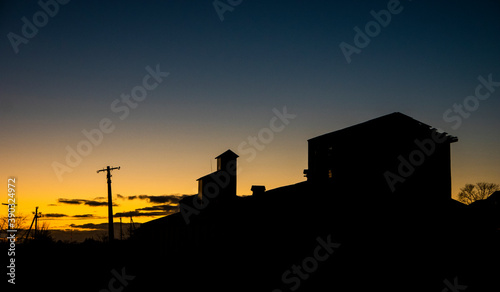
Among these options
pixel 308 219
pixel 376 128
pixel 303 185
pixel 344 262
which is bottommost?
pixel 344 262

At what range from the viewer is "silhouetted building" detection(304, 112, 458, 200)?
2244 centimetres

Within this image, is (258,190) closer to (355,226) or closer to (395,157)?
(355,226)

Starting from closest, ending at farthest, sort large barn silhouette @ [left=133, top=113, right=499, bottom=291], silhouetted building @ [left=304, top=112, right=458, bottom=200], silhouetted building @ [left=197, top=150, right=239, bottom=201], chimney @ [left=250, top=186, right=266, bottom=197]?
large barn silhouette @ [left=133, top=113, right=499, bottom=291] < silhouetted building @ [left=304, top=112, right=458, bottom=200] < chimney @ [left=250, top=186, right=266, bottom=197] < silhouetted building @ [left=197, top=150, right=239, bottom=201]

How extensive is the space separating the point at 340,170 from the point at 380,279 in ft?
23.0

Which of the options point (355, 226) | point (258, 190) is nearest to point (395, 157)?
point (355, 226)

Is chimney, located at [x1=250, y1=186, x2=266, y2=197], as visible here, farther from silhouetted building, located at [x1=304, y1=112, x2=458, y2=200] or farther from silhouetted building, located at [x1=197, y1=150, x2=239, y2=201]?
silhouetted building, located at [x1=304, y1=112, x2=458, y2=200]

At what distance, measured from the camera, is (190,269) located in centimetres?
2514

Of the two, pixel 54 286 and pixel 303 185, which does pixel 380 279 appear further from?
pixel 54 286

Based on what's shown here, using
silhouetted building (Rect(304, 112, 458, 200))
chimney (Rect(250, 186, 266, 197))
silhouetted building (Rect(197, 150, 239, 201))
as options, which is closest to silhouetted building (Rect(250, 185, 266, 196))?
chimney (Rect(250, 186, 266, 197))

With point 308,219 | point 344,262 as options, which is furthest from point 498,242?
point 308,219

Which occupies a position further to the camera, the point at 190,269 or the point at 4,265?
the point at 4,265

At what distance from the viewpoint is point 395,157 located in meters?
22.9

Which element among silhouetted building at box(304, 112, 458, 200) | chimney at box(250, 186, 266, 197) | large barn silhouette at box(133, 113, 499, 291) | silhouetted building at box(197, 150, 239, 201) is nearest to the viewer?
large barn silhouette at box(133, 113, 499, 291)

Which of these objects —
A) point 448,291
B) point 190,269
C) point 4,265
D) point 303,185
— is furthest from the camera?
point 4,265
